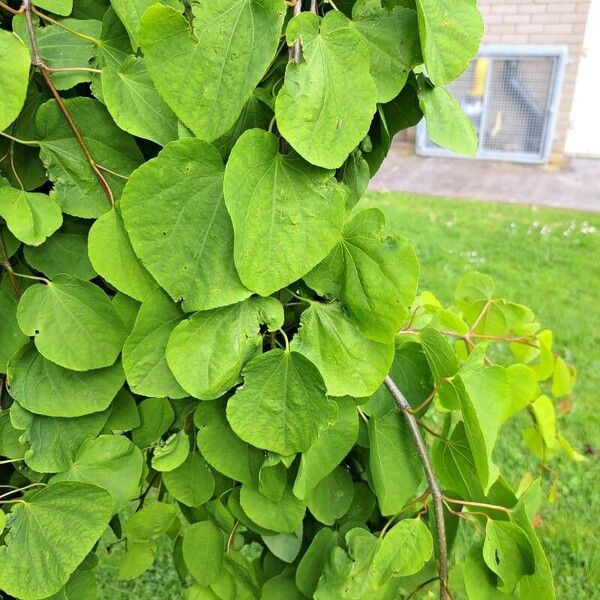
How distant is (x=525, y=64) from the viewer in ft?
18.0

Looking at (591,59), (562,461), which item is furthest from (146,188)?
(591,59)

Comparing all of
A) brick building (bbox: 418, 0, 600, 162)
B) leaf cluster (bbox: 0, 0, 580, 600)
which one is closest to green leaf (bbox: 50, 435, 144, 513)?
leaf cluster (bbox: 0, 0, 580, 600)

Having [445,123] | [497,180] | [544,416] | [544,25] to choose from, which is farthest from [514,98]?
[445,123]

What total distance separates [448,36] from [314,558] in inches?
24.5

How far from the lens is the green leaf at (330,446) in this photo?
2.33 feet

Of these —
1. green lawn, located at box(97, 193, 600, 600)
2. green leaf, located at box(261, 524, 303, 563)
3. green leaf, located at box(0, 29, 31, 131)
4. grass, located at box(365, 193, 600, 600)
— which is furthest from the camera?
grass, located at box(365, 193, 600, 600)

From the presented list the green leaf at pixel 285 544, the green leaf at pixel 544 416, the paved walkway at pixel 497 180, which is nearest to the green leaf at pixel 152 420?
the green leaf at pixel 285 544

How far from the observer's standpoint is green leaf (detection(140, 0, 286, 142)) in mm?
535

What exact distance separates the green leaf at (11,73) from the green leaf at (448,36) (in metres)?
0.33

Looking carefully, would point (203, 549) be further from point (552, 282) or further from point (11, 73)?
point (552, 282)

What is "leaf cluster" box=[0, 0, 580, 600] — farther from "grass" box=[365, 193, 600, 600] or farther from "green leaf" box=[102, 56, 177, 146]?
"grass" box=[365, 193, 600, 600]

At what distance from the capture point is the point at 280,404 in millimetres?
654

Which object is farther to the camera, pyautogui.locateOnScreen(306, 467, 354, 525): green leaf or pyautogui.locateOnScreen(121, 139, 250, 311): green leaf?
pyautogui.locateOnScreen(306, 467, 354, 525): green leaf

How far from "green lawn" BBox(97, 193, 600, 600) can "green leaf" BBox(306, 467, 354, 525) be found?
107 cm
